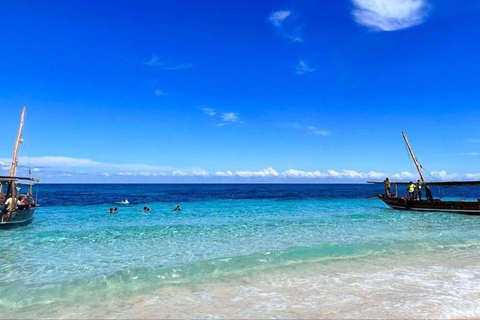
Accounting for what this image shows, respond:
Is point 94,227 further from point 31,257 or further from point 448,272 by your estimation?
point 448,272

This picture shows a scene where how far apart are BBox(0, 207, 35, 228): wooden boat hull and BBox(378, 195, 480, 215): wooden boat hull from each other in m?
38.9

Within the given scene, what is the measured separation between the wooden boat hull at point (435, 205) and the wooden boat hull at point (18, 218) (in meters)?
38.9

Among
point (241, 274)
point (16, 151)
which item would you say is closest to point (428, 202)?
point (241, 274)

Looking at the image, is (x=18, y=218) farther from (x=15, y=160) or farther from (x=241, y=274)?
(x=241, y=274)

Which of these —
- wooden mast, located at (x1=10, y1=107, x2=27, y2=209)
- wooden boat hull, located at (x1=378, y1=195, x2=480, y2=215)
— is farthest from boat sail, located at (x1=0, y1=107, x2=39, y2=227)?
wooden boat hull, located at (x1=378, y1=195, x2=480, y2=215)

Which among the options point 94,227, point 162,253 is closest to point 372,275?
point 162,253

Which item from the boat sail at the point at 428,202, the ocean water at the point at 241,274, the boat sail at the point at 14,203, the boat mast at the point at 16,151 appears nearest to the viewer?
the ocean water at the point at 241,274

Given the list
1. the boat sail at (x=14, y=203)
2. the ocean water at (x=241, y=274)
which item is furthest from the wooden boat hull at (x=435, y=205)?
the boat sail at (x=14, y=203)

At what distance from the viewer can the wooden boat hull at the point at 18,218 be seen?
902 inches

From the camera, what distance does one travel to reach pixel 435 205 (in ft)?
111

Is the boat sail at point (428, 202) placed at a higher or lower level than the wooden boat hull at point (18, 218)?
higher

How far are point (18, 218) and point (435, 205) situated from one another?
40.1 meters

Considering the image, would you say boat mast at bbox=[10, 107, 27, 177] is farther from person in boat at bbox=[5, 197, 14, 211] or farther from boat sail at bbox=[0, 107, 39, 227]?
person in boat at bbox=[5, 197, 14, 211]

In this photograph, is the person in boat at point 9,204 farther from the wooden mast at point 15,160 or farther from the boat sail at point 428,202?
the boat sail at point 428,202
